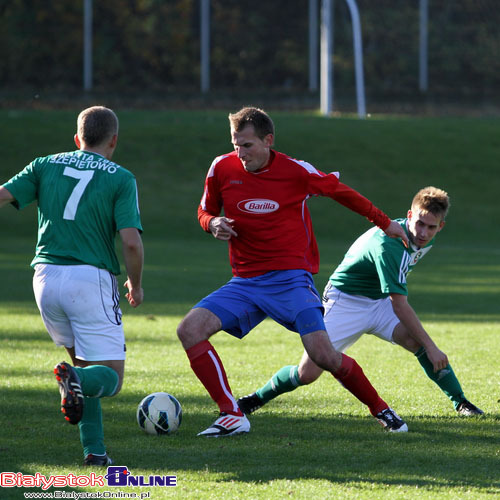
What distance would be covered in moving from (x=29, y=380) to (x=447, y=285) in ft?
30.2

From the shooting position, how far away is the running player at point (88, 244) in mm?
5043

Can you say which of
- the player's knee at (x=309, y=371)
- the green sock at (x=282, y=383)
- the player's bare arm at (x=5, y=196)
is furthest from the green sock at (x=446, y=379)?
the player's bare arm at (x=5, y=196)

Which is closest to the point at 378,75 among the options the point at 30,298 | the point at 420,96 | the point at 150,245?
the point at 420,96

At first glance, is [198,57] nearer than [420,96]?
No

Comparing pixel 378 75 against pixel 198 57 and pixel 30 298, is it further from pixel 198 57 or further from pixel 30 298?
pixel 30 298

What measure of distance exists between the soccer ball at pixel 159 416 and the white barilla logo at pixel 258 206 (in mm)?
1377

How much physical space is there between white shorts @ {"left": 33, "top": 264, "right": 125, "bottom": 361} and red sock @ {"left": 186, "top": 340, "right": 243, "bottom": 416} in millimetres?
871

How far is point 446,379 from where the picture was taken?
6555mm

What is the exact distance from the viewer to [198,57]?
4659 cm

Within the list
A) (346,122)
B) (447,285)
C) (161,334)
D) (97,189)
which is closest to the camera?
(97,189)

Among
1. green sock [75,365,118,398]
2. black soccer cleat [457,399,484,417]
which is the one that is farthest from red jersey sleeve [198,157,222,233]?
black soccer cleat [457,399,484,417]

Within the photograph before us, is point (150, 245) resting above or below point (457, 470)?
below

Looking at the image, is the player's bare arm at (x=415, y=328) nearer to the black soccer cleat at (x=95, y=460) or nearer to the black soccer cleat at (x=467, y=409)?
the black soccer cleat at (x=467, y=409)

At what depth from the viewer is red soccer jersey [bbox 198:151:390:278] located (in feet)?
20.1
